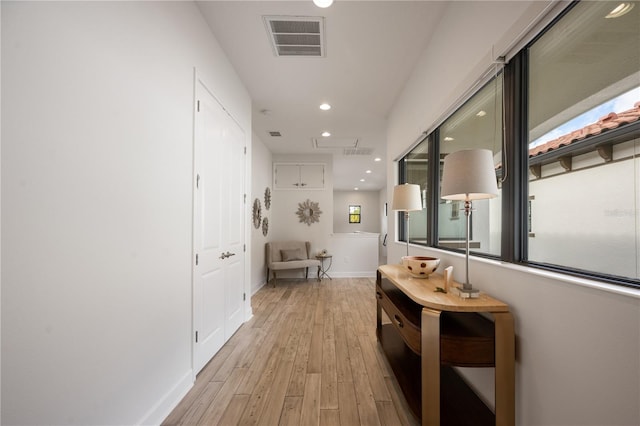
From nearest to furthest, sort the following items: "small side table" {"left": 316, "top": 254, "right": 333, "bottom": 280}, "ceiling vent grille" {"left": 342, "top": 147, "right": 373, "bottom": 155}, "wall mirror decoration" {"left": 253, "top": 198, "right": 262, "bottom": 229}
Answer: "wall mirror decoration" {"left": 253, "top": 198, "right": 262, "bottom": 229} < "ceiling vent grille" {"left": 342, "top": 147, "right": 373, "bottom": 155} < "small side table" {"left": 316, "top": 254, "right": 333, "bottom": 280}

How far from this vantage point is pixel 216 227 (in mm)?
2594

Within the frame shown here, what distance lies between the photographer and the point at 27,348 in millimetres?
951

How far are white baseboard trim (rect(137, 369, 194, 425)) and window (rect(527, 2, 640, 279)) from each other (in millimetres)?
2312

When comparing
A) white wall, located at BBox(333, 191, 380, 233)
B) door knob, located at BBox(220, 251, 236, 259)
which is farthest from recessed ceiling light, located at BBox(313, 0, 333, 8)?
white wall, located at BBox(333, 191, 380, 233)

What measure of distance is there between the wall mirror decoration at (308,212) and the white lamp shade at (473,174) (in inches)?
196

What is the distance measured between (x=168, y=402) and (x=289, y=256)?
4223 millimetres

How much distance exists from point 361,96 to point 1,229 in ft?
11.8

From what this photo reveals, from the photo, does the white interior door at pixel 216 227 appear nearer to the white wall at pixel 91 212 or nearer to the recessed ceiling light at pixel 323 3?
the white wall at pixel 91 212

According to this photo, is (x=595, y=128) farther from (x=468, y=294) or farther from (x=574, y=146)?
(x=468, y=294)

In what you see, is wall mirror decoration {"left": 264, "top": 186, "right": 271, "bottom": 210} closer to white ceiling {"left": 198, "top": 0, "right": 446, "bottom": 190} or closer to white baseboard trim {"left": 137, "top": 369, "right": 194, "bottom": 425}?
white ceiling {"left": 198, "top": 0, "right": 446, "bottom": 190}

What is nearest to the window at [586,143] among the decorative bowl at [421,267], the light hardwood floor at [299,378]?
the decorative bowl at [421,267]

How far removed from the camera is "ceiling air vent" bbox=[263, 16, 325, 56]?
228cm

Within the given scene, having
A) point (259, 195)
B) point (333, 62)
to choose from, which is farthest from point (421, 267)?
point (259, 195)

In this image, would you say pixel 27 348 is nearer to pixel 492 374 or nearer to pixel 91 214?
pixel 91 214
